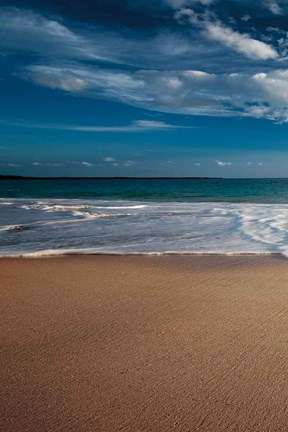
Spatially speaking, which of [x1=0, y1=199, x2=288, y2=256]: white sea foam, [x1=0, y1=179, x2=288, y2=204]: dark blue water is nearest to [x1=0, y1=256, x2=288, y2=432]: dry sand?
[x1=0, y1=199, x2=288, y2=256]: white sea foam

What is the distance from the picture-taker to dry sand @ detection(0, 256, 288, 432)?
2.12 metres

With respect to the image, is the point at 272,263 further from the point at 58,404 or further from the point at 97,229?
the point at 97,229

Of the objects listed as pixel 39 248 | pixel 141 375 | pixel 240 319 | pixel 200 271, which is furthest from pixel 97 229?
pixel 141 375

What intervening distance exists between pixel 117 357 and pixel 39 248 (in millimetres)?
4694

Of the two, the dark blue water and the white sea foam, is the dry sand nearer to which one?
the white sea foam

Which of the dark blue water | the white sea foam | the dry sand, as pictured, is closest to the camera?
the dry sand

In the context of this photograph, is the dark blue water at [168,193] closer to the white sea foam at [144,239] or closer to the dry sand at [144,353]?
the white sea foam at [144,239]

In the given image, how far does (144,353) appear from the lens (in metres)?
2.79

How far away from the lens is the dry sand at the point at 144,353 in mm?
2119

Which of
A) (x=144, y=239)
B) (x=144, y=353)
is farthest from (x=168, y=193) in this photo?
(x=144, y=353)

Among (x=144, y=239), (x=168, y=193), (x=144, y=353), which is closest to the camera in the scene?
(x=144, y=353)

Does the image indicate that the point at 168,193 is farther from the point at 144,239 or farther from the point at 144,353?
the point at 144,353

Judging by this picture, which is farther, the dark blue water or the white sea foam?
the dark blue water

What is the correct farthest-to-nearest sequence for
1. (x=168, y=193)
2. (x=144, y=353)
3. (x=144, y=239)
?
(x=168, y=193) → (x=144, y=239) → (x=144, y=353)
